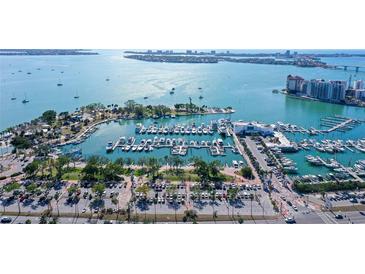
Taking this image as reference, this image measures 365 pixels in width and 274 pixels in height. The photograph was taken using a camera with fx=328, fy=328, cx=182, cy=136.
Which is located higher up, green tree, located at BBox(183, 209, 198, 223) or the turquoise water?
green tree, located at BBox(183, 209, 198, 223)

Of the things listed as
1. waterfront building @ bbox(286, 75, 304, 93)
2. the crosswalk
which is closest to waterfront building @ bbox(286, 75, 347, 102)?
waterfront building @ bbox(286, 75, 304, 93)

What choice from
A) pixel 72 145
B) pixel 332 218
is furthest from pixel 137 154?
pixel 332 218

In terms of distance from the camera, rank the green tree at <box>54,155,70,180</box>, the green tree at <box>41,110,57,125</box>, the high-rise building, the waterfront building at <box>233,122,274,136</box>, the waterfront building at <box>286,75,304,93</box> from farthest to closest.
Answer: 1. the waterfront building at <box>286,75,304,93</box>
2. the high-rise building
3. the green tree at <box>41,110,57,125</box>
4. the waterfront building at <box>233,122,274,136</box>
5. the green tree at <box>54,155,70,180</box>

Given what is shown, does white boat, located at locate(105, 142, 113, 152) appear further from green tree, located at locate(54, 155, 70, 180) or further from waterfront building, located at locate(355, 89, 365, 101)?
waterfront building, located at locate(355, 89, 365, 101)

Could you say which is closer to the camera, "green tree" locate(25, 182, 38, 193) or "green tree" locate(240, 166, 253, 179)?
"green tree" locate(25, 182, 38, 193)

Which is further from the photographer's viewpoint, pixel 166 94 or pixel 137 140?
pixel 166 94

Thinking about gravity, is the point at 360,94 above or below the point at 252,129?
above

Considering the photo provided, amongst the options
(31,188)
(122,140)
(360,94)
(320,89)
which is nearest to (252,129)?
(122,140)

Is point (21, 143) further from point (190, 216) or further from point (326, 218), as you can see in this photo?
point (326, 218)

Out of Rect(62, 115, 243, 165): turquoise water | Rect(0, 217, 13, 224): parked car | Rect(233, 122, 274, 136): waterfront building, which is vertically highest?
Rect(233, 122, 274, 136): waterfront building

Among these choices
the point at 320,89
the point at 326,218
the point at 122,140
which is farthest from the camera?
the point at 320,89

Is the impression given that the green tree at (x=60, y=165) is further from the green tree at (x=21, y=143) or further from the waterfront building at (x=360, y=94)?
the waterfront building at (x=360, y=94)

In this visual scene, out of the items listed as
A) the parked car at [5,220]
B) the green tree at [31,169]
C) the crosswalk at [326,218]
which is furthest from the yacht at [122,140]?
the crosswalk at [326,218]
